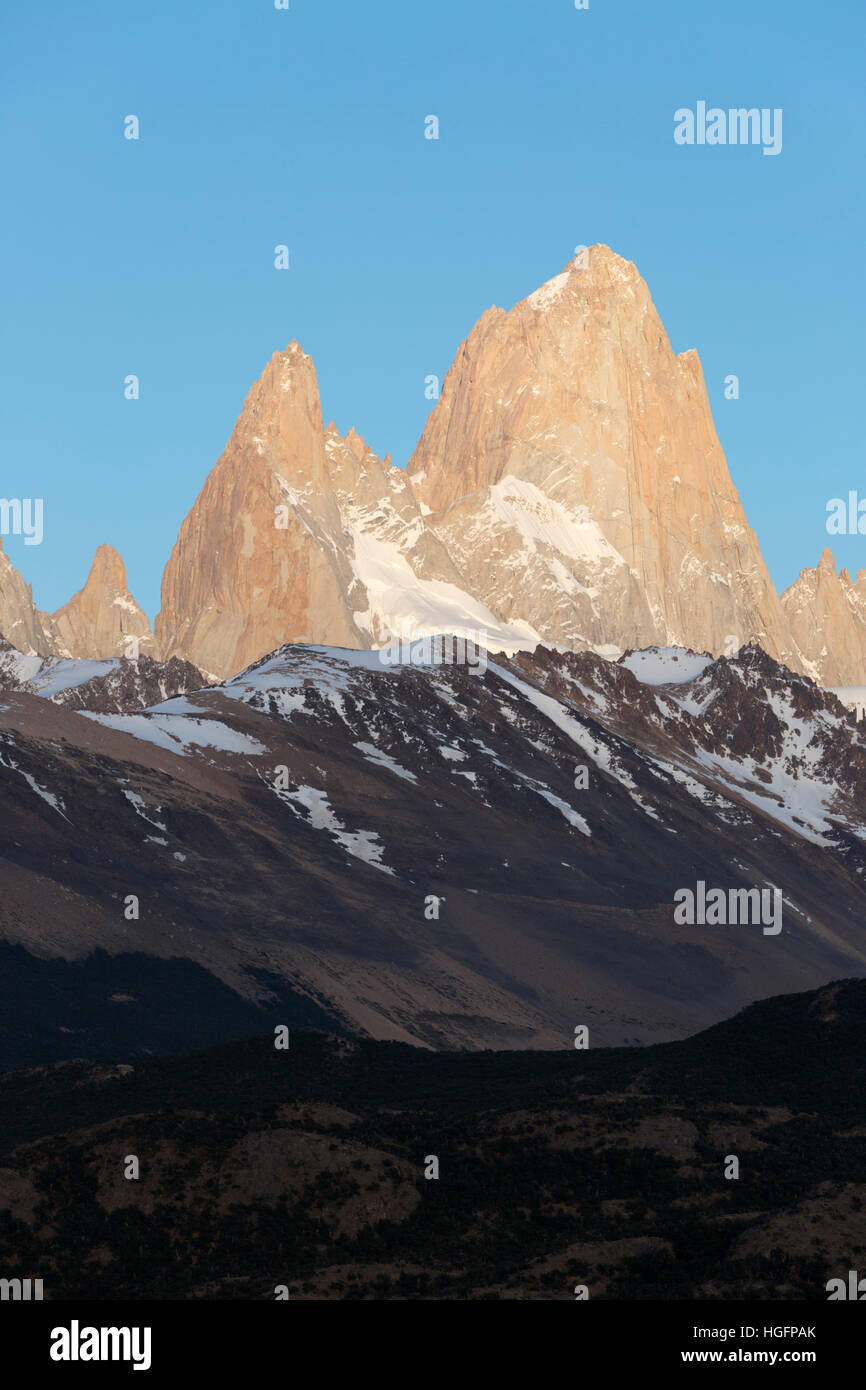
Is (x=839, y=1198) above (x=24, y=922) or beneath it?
beneath

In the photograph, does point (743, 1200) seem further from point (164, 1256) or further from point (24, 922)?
point (24, 922)

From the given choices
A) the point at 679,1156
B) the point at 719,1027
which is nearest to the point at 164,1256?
the point at 679,1156

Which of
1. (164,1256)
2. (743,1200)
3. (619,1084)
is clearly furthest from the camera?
(619,1084)

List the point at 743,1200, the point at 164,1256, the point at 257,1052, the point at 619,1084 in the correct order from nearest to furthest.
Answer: the point at 164,1256 < the point at 743,1200 < the point at 619,1084 < the point at 257,1052
